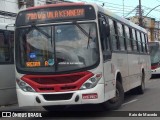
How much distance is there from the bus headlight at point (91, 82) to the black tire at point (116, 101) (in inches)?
65.7

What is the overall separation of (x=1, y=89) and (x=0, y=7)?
1924 centimetres

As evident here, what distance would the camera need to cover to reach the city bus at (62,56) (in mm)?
10883

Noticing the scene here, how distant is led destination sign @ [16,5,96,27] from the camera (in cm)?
1124

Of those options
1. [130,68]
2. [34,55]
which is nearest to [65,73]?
[34,55]

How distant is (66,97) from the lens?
35.7ft

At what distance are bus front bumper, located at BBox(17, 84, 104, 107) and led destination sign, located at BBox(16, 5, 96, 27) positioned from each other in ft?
6.21

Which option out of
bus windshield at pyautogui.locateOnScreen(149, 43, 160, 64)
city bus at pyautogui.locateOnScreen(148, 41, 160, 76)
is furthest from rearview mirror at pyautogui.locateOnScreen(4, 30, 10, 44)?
bus windshield at pyautogui.locateOnScreen(149, 43, 160, 64)

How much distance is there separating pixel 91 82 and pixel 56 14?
6.77 feet

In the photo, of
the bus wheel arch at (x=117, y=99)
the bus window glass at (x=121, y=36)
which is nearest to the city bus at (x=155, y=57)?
the bus window glass at (x=121, y=36)

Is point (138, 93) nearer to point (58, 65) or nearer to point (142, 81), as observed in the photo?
point (142, 81)

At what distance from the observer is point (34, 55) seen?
443 inches

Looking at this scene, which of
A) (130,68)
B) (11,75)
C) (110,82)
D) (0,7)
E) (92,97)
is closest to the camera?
(92,97)

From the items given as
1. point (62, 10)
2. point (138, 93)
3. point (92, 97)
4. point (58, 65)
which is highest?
point (62, 10)

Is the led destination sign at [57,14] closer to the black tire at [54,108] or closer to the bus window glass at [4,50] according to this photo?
the bus window glass at [4,50]
